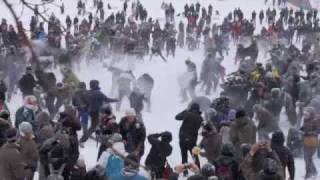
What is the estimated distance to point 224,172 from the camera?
804 centimetres

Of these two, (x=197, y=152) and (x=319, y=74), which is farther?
(x=319, y=74)

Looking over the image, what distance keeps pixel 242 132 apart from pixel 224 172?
6.66 feet

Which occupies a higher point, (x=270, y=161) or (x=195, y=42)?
(x=195, y=42)

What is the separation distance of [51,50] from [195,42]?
9.14 metres

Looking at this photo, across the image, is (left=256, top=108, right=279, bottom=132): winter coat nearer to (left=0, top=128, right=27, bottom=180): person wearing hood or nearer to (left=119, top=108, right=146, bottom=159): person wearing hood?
(left=119, top=108, right=146, bottom=159): person wearing hood

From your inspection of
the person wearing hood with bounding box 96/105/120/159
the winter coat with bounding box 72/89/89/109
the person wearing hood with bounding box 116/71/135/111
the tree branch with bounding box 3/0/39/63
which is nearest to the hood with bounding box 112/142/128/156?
the person wearing hood with bounding box 96/105/120/159

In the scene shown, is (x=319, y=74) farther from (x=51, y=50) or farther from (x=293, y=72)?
(x=51, y=50)

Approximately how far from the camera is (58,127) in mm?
9258

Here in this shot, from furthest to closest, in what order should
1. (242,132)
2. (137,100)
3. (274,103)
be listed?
(137,100) < (274,103) < (242,132)

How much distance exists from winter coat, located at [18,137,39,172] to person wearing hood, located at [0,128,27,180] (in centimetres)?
42

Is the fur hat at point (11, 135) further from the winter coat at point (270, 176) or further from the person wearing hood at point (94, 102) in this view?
the person wearing hood at point (94, 102)

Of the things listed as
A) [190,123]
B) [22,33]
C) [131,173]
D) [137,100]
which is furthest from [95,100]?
[22,33]

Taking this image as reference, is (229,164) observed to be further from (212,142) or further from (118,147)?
(212,142)

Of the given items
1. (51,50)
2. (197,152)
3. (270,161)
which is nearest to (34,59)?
(270,161)
